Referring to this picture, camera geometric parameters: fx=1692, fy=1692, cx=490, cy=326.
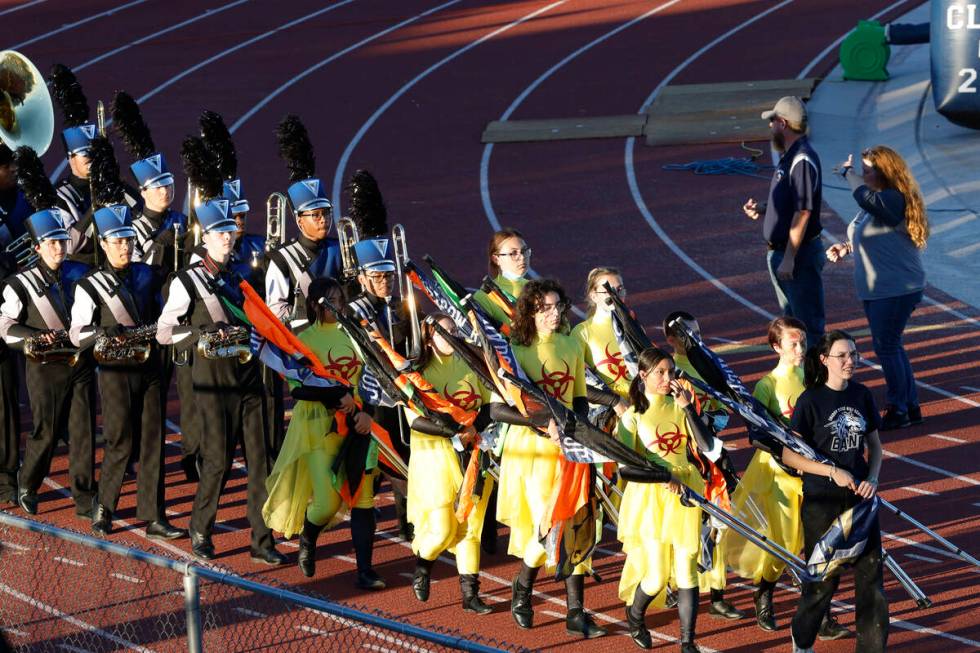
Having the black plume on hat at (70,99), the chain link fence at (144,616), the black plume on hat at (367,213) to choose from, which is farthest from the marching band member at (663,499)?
the black plume on hat at (70,99)

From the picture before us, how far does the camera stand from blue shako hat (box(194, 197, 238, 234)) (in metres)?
10.1

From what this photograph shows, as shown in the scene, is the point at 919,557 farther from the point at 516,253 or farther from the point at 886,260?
the point at 516,253

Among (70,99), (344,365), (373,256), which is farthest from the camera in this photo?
(70,99)

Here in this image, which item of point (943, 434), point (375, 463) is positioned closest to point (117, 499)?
point (375, 463)

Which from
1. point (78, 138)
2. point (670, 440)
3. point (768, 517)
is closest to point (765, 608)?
point (768, 517)

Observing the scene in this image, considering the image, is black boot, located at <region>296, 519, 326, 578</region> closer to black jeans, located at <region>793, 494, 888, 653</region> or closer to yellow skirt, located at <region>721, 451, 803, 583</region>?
yellow skirt, located at <region>721, 451, 803, 583</region>

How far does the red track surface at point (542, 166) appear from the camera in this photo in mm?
9555

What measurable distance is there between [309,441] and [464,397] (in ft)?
3.53

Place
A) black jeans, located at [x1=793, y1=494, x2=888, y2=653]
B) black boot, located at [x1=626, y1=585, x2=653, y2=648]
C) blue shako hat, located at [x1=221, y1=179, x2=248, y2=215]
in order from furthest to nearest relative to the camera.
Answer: blue shako hat, located at [x1=221, y1=179, x2=248, y2=215], black boot, located at [x1=626, y1=585, x2=653, y2=648], black jeans, located at [x1=793, y1=494, x2=888, y2=653]

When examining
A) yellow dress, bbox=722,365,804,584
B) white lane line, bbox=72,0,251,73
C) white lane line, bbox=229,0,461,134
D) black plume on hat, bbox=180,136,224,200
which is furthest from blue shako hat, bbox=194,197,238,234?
white lane line, bbox=72,0,251,73

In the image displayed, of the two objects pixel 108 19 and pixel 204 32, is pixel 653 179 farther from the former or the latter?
pixel 108 19

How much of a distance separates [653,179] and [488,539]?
947cm

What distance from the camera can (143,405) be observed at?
10.5 meters

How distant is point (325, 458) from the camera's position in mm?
9586
